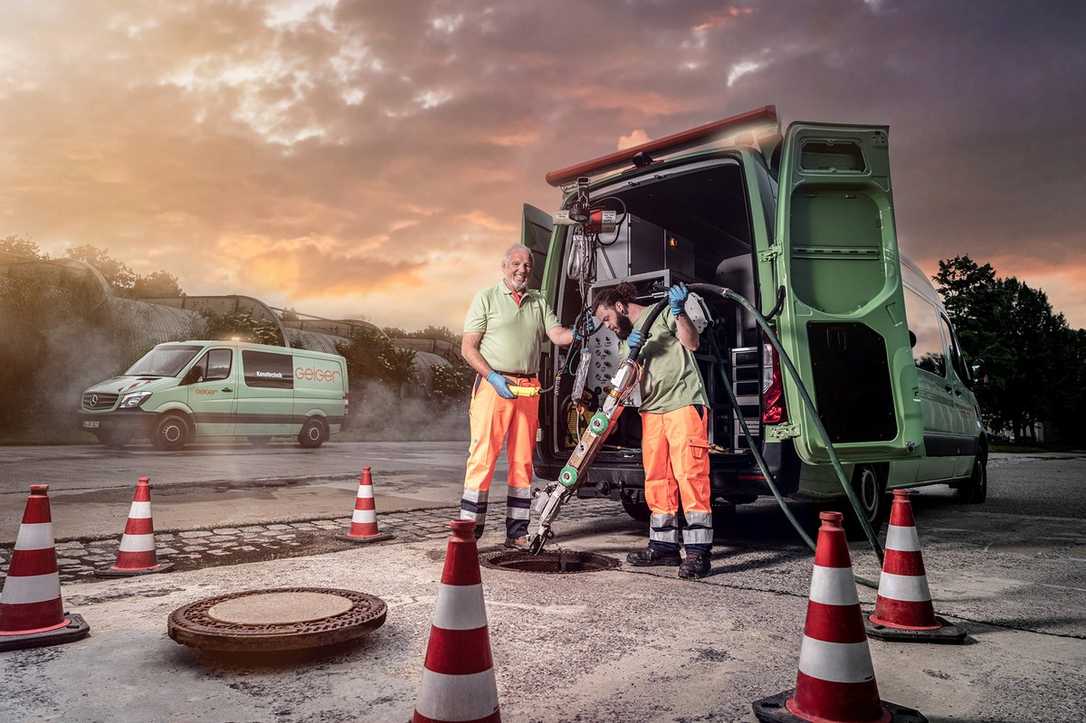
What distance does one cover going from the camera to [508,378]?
4.74 metres

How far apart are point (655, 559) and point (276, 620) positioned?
2295 mm

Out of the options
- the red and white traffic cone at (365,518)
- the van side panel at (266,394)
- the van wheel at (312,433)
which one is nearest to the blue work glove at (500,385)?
the red and white traffic cone at (365,518)

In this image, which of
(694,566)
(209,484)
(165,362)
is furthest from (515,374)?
(165,362)

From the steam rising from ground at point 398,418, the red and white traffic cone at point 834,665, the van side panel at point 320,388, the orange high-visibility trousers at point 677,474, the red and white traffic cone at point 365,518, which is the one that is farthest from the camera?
the steam rising from ground at point 398,418

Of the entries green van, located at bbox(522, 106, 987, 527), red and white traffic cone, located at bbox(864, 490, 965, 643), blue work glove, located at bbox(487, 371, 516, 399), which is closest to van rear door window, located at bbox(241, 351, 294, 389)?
green van, located at bbox(522, 106, 987, 527)

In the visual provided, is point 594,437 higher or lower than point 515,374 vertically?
lower

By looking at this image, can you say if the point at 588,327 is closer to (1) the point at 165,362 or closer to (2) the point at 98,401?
(1) the point at 165,362

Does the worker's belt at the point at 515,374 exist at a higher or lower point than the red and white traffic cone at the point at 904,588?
higher

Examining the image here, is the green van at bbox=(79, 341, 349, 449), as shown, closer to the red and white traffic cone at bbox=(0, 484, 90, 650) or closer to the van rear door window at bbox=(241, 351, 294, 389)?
the van rear door window at bbox=(241, 351, 294, 389)

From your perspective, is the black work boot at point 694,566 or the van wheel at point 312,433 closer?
the black work boot at point 694,566

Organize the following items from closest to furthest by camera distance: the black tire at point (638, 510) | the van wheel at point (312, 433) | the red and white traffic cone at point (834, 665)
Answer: the red and white traffic cone at point (834, 665)
the black tire at point (638, 510)
the van wheel at point (312, 433)

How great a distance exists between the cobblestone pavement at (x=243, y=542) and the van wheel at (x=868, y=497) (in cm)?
260

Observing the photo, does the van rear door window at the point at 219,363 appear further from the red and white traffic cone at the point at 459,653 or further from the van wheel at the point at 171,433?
the red and white traffic cone at the point at 459,653

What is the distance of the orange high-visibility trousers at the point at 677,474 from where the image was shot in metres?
4.16
